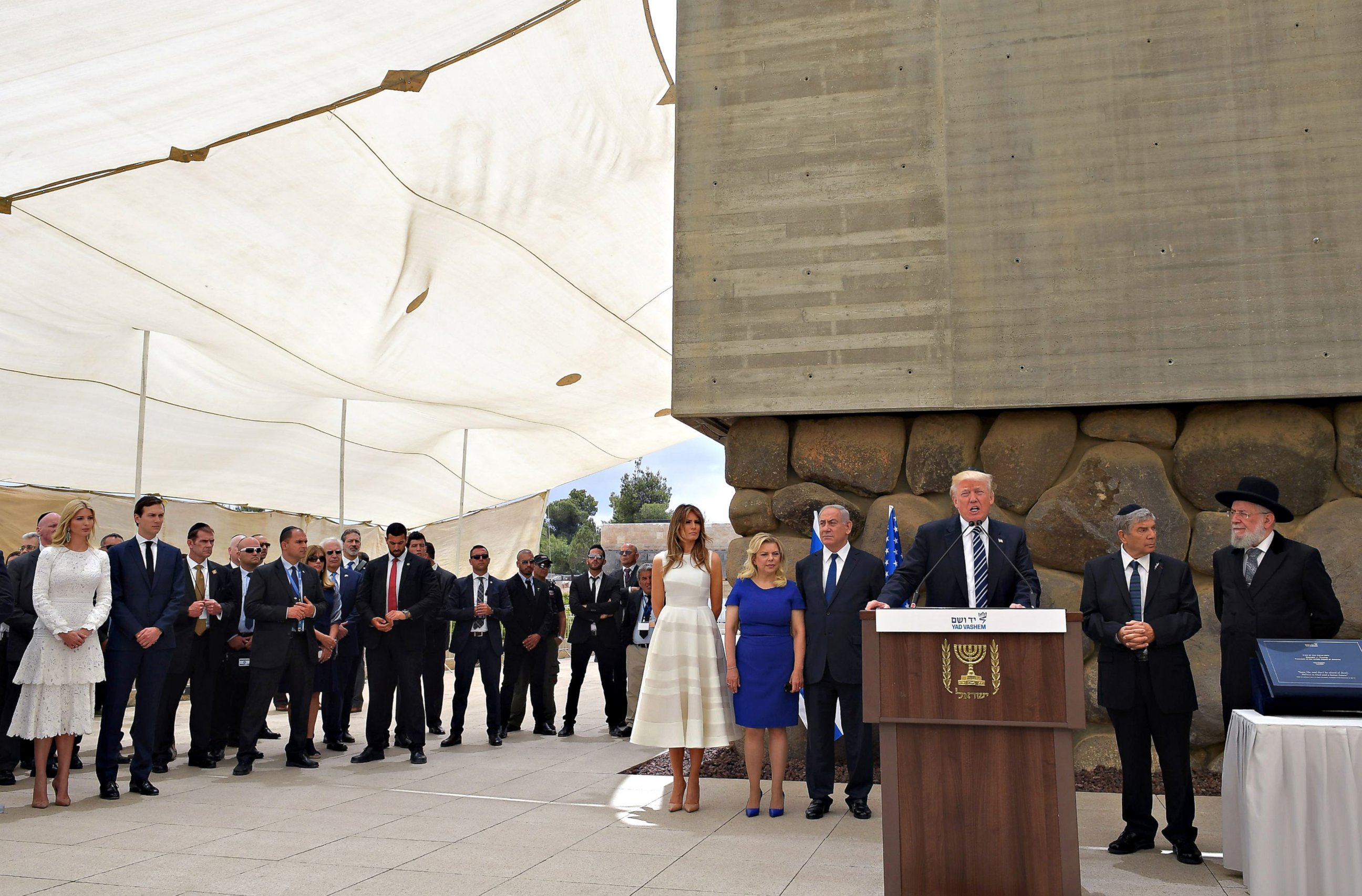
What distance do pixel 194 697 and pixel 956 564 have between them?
5015 mm

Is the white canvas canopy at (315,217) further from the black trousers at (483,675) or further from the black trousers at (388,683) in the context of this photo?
the black trousers at (388,683)

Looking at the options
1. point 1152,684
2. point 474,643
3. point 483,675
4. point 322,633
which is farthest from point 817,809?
point 322,633

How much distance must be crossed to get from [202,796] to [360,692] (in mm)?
4418

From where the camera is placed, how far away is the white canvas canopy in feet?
19.4

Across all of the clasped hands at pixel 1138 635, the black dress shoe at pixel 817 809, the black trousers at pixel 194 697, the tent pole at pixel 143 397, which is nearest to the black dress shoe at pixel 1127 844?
the clasped hands at pixel 1138 635

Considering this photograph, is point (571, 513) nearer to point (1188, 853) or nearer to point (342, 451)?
point (342, 451)

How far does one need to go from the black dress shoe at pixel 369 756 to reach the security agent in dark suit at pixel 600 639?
1.73 m

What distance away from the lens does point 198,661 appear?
661 cm

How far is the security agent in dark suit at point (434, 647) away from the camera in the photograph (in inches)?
291

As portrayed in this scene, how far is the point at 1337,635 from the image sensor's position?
16.4 ft

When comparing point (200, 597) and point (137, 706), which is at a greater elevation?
point (200, 597)

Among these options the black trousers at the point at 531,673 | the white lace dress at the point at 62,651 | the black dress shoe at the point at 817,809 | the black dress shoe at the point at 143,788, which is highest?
the white lace dress at the point at 62,651

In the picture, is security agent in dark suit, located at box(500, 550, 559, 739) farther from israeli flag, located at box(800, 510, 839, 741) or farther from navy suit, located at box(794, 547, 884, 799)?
navy suit, located at box(794, 547, 884, 799)

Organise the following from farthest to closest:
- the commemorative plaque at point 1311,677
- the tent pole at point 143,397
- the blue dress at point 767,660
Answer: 1. the tent pole at point 143,397
2. the blue dress at point 767,660
3. the commemorative plaque at point 1311,677
